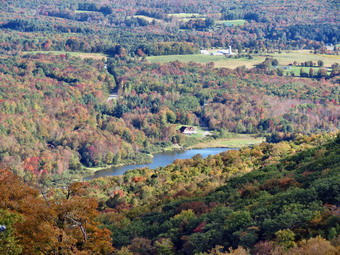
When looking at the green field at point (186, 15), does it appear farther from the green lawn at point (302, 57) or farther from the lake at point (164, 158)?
the lake at point (164, 158)

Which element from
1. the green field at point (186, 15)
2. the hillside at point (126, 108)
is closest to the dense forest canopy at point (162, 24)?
the green field at point (186, 15)

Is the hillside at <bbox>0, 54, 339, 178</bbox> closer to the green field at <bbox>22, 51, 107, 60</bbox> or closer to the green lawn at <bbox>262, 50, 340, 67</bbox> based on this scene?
the green field at <bbox>22, 51, 107, 60</bbox>

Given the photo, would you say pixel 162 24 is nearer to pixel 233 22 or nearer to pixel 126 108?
pixel 233 22

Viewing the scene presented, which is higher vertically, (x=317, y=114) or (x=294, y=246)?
(x=294, y=246)

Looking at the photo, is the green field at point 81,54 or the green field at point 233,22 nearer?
the green field at point 81,54

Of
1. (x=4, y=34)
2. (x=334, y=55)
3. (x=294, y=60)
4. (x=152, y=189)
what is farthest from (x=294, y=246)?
(x=4, y=34)

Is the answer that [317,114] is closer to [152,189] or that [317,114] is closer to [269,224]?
[152,189]

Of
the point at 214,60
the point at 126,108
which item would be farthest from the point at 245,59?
the point at 126,108
